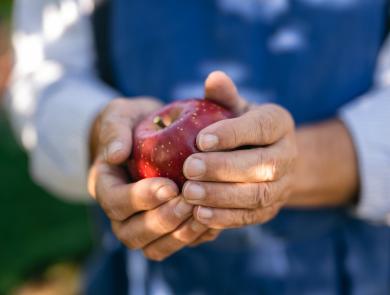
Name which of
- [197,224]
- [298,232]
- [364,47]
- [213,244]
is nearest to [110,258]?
[213,244]

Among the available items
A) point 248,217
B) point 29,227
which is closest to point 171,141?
point 248,217

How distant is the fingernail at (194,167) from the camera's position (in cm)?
82

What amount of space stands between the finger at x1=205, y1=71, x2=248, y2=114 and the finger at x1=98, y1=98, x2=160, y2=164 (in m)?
0.15

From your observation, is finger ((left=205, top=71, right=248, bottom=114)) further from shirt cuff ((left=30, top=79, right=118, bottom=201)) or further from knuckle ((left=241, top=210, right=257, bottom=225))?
shirt cuff ((left=30, top=79, right=118, bottom=201))

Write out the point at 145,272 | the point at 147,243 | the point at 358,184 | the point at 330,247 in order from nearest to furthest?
the point at 147,243 → the point at 358,184 → the point at 330,247 → the point at 145,272

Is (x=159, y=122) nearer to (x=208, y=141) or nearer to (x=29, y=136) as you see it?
(x=208, y=141)

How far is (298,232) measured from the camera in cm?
124

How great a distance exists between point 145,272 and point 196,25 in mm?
590

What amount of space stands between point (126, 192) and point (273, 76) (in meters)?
0.48

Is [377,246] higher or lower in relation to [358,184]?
lower

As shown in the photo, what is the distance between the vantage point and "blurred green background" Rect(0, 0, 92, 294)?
2.74 meters

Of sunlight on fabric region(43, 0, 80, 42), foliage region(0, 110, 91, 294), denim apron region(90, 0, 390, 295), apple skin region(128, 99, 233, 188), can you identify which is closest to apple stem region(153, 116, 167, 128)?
apple skin region(128, 99, 233, 188)

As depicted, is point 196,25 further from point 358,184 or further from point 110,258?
point 110,258

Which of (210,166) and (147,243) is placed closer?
(210,166)
